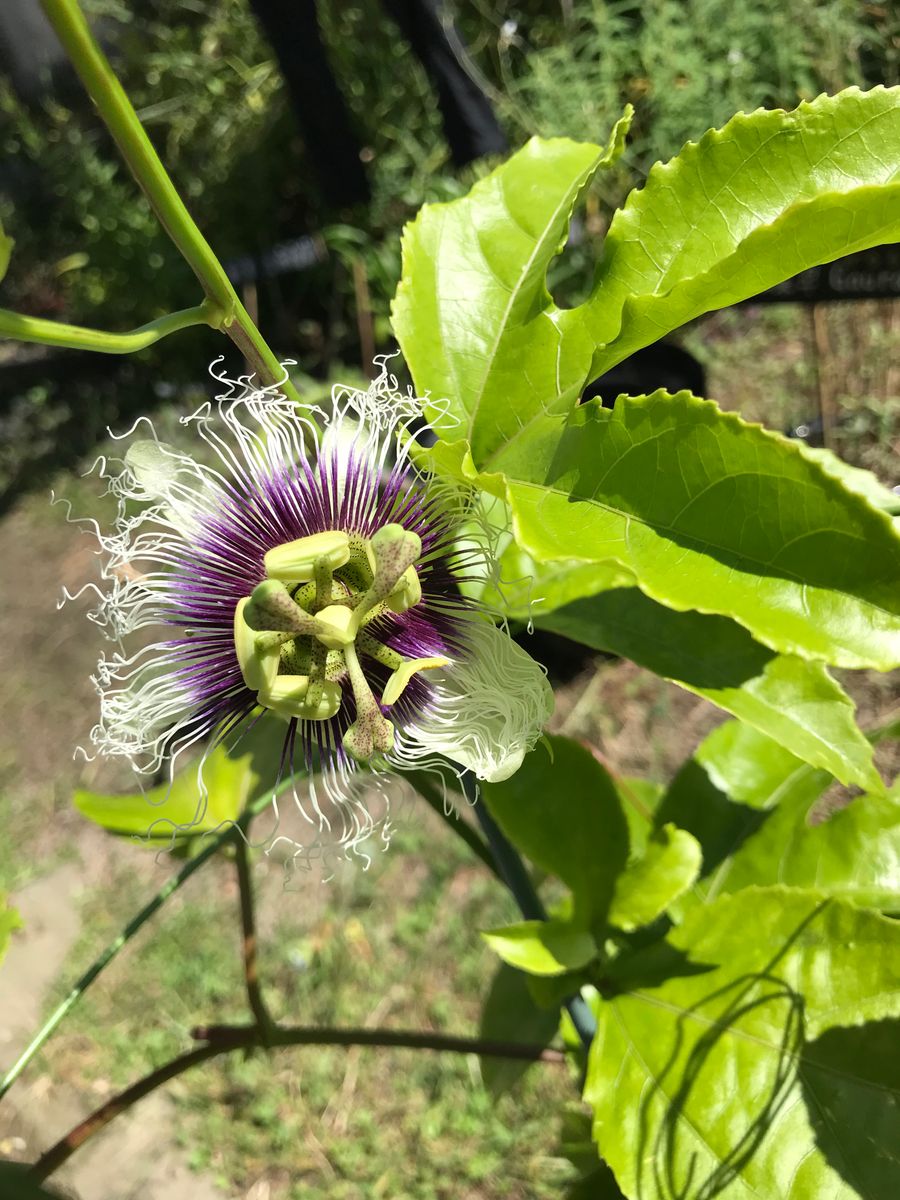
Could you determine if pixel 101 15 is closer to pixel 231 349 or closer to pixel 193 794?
pixel 231 349

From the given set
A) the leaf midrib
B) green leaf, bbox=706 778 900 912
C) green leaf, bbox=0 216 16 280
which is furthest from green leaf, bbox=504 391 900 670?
green leaf, bbox=706 778 900 912

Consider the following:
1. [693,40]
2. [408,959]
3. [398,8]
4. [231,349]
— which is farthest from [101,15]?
[408,959]

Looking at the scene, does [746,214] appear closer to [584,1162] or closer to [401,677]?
[401,677]

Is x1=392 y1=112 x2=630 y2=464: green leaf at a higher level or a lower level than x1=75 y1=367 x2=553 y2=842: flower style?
higher

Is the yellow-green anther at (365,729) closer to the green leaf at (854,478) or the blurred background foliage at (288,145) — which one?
the green leaf at (854,478)

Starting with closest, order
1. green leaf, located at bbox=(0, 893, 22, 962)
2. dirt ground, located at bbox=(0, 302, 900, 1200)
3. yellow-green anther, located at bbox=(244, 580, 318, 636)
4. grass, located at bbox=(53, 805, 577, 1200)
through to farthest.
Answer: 1. yellow-green anther, located at bbox=(244, 580, 318, 636)
2. green leaf, located at bbox=(0, 893, 22, 962)
3. grass, located at bbox=(53, 805, 577, 1200)
4. dirt ground, located at bbox=(0, 302, 900, 1200)

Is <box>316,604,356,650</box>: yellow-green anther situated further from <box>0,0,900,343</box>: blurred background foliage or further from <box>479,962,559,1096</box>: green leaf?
<box>0,0,900,343</box>: blurred background foliage

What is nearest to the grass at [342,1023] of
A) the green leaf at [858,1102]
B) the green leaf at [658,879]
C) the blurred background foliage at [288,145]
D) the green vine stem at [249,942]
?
the green vine stem at [249,942]
